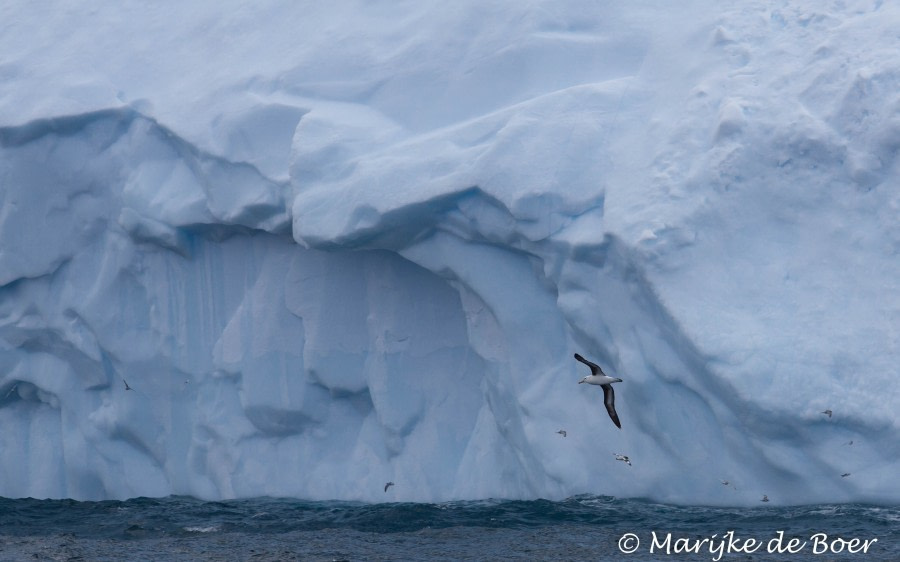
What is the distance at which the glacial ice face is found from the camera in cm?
895

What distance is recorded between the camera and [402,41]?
11.0 m

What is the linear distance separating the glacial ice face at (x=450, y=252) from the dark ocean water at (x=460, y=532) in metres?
0.37

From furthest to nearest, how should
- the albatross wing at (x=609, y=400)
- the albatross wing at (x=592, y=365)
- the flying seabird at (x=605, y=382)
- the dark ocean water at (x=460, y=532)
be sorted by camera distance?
the albatross wing at (x=609, y=400) < the flying seabird at (x=605, y=382) < the albatross wing at (x=592, y=365) < the dark ocean water at (x=460, y=532)

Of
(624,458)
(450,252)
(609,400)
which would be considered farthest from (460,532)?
(450,252)

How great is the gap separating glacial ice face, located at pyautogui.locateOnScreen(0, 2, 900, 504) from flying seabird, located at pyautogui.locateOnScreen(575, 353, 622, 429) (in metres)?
0.18

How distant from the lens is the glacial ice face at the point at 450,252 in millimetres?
8953

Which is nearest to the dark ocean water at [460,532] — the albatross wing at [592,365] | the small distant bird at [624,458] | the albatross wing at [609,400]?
the small distant bird at [624,458]

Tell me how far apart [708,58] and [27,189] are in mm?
6467

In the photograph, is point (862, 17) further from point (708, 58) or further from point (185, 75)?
point (185, 75)

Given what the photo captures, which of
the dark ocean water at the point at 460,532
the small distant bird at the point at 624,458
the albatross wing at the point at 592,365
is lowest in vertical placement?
the dark ocean water at the point at 460,532

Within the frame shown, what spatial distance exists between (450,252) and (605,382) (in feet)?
5.71

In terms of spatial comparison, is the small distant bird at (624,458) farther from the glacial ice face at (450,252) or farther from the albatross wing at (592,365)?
the albatross wing at (592,365)

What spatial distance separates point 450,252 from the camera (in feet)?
32.8

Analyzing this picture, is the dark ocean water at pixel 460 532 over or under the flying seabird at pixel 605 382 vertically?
under
